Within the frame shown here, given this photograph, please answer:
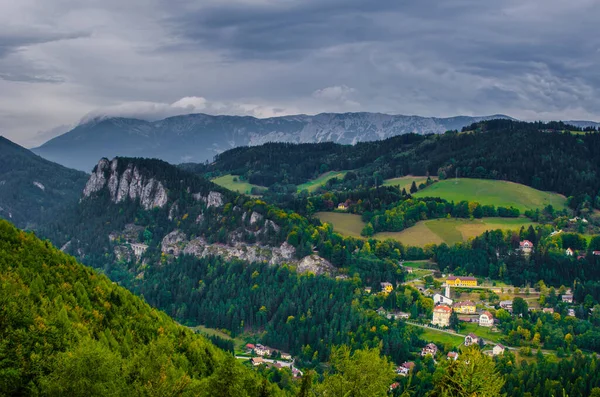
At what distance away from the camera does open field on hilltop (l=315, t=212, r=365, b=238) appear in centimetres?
14038

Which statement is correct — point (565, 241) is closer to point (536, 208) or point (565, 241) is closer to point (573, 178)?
point (536, 208)

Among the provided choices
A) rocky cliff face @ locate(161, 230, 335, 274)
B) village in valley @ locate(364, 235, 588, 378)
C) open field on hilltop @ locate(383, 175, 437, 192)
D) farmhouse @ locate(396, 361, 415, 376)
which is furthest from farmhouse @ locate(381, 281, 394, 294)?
open field on hilltop @ locate(383, 175, 437, 192)

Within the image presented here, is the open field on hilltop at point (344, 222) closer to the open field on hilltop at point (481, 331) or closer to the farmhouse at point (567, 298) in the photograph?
the farmhouse at point (567, 298)

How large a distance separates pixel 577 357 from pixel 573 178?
10798 centimetres

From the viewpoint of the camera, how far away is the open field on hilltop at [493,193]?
157250 millimetres

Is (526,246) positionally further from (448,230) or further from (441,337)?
(441,337)

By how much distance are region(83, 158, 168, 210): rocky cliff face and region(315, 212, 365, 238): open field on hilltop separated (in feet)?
127

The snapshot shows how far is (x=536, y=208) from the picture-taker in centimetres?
15250

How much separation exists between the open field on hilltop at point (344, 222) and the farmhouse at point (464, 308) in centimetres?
3997

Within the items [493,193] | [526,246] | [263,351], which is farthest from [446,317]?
[493,193]

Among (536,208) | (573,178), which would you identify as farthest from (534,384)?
(573,178)

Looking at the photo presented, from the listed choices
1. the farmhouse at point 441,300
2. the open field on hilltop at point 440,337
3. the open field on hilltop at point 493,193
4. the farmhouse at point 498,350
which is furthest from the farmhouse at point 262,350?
the open field on hilltop at point 493,193

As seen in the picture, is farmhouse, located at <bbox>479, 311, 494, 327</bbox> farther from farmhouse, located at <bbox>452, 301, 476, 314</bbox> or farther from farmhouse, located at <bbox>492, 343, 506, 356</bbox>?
farmhouse, located at <bbox>492, 343, 506, 356</bbox>

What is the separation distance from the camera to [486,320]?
93938mm
